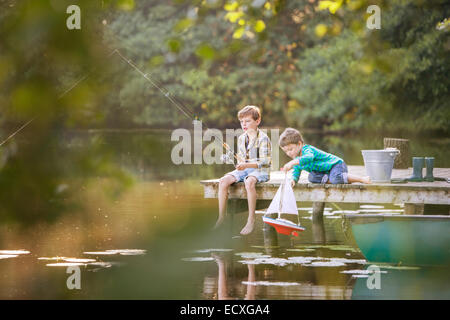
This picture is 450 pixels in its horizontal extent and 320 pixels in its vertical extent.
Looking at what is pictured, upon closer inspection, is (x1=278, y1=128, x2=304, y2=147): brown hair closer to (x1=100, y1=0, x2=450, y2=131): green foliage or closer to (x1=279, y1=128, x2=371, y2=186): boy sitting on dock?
(x1=279, y1=128, x2=371, y2=186): boy sitting on dock

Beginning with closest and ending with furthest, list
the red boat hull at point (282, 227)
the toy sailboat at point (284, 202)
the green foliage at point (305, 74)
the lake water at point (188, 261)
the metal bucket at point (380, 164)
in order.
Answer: the lake water at point (188, 261), the red boat hull at point (282, 227), the toy sailboat at point (284, 202), the metal bucket at point (380, 164), the green foliage at point (305, 74)

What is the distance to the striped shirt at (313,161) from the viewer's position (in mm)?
7797

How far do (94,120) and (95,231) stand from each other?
23.2ft

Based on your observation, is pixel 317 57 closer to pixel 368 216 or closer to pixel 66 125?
pixel 368 216

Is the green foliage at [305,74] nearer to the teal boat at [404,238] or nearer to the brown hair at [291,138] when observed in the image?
the brown hair at [291,138]

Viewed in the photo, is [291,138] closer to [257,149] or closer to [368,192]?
[257,149]

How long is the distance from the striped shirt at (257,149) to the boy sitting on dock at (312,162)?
0.17 m

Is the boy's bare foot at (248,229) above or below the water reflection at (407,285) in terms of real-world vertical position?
above

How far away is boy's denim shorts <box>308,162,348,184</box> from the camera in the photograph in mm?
8023

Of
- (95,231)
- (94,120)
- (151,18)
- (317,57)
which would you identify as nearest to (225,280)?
(95,231)

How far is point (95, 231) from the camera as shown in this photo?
29.8ft

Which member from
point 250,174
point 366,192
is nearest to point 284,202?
point 250,174

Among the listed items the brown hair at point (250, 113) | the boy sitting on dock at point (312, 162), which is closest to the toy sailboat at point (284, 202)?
the boy sitting on dock at point (312, 162)
